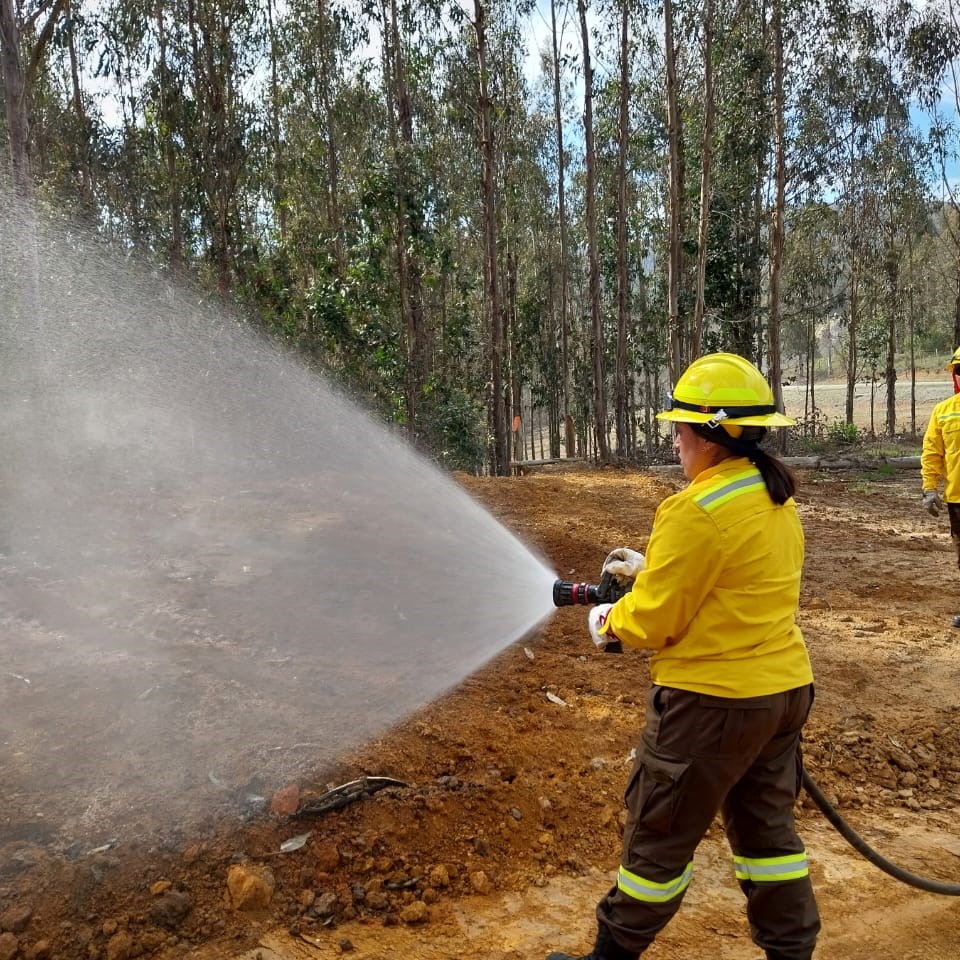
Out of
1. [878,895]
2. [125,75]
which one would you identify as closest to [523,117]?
[125,75]

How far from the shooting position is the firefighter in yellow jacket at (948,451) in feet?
19.2

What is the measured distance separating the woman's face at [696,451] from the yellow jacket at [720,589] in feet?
0.18

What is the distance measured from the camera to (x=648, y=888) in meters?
2.29

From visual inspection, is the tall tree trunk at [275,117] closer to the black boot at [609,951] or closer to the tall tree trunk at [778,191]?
the tall tree trunk at [778,191]

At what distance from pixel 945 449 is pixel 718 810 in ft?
15.4

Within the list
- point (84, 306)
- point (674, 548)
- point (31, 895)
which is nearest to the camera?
point (674, 548)

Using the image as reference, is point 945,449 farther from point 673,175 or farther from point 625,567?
point 673,175

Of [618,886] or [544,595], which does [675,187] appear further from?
[618,886]

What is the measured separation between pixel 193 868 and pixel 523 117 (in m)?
32.3

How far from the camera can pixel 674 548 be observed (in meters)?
2.23

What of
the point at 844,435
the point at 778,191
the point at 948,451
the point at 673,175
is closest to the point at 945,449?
the point at 948,451

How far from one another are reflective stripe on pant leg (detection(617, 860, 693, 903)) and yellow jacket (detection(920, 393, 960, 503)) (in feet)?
14.8

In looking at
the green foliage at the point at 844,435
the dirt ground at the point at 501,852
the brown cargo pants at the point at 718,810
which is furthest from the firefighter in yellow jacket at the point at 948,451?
the green foliage at the point at 844,435

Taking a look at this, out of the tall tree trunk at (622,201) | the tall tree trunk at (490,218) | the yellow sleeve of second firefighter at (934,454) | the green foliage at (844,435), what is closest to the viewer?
the yellow sleeve of second firefighter at (934,454)
